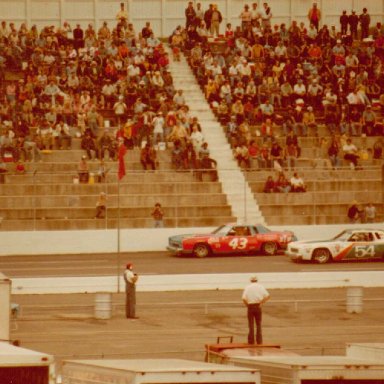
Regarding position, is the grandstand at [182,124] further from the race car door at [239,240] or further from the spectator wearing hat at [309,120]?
the race car door at [239,240]

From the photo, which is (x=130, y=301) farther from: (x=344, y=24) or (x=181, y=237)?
(x=344, y=24)

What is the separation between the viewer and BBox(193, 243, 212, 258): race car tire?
1869 inches

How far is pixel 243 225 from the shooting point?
4788 centimetres

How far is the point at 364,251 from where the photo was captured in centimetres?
4650

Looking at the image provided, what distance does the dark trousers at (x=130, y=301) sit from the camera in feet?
108

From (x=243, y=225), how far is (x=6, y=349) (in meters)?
32.6

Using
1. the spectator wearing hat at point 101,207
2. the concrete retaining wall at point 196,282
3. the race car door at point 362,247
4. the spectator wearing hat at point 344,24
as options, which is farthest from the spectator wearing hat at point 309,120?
the concrete retaining wall at point 196,282

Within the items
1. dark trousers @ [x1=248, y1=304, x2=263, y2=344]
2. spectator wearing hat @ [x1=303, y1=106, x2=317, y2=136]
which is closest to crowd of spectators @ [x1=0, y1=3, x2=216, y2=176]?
spectator wearing hat @ [x1=303, y1=106, x2=317, y2=136]

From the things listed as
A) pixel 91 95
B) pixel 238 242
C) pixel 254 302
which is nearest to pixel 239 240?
pixel 238 242

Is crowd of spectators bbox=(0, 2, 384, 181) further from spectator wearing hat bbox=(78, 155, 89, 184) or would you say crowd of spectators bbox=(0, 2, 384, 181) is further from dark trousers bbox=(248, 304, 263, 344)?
dark trousers bbox=(248, 304, 263, 344)

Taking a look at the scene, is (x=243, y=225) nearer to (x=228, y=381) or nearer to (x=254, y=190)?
(x=254, y=190)

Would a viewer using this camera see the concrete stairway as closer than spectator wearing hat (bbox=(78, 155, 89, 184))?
No

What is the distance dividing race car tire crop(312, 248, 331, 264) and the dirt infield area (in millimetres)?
7426

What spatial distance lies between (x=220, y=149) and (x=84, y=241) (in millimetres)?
7815
